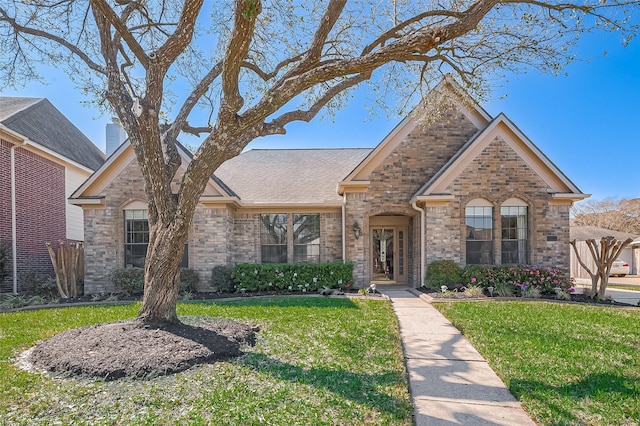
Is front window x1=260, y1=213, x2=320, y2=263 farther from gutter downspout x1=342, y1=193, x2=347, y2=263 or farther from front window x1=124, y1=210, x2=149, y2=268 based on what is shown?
front window x1=124, y1=210, x2=149, y2=268

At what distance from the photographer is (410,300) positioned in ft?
33.5

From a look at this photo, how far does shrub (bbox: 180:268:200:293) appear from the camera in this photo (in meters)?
11.4

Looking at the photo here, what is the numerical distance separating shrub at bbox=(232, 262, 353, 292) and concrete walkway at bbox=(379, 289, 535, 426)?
4981 mm

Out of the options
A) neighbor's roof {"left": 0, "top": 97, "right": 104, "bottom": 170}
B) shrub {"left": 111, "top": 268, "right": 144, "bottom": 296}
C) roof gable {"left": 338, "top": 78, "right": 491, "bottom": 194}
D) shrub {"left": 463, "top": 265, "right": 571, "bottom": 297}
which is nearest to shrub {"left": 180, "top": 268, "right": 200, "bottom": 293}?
shrub {"left": 111, "top": 268, "right": 144, "bottom": 296}

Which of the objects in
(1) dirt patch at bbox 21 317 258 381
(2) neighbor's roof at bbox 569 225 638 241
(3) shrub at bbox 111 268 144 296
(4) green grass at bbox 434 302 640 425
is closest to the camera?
(4) green grass at bbox 434 302 640 425

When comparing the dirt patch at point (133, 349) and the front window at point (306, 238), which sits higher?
the front window at point (306, 238)

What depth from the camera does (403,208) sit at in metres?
12.7

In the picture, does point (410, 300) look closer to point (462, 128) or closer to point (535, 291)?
point (535, 291)

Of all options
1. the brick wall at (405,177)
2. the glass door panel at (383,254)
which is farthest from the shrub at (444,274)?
the glass door panel at (383,254)

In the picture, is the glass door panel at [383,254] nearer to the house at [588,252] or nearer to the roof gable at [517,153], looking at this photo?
the roof gable at [517,153]

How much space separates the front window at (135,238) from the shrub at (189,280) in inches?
24.2

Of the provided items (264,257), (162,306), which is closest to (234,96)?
(162,306)

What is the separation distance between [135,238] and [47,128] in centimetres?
787

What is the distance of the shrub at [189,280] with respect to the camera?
37.5 feet
